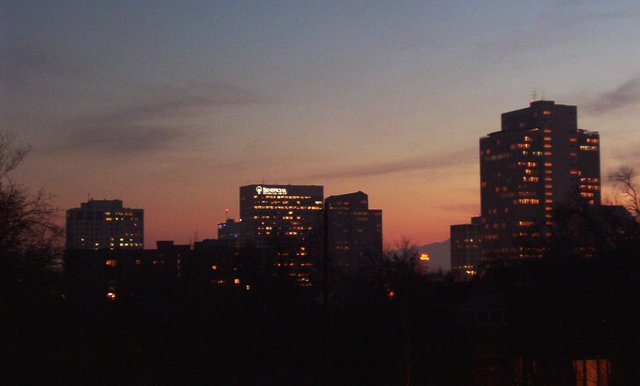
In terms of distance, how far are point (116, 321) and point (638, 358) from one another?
71.0ft

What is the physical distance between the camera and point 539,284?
4231 cm

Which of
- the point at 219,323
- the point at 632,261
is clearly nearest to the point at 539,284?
the point at 632,261

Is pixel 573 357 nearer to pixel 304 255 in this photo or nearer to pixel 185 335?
pixel 185 335

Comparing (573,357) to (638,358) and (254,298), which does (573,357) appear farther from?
(254,298)

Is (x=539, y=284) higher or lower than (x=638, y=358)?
higher

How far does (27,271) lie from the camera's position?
2522 cm

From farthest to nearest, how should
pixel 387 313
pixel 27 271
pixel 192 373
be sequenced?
pixel 387 313 < pixel 192 373 < pixel 27 271

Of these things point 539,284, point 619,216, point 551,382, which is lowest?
point 551,382

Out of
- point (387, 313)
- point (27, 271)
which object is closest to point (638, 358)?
Result: point (387, 313)

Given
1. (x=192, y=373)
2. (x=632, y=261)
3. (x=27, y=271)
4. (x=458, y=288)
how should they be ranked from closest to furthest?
(x=27, y=271) → (x=192, y=373) → (x=632, y=261) → (x=458, y=288)

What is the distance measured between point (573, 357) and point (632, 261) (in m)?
10.1

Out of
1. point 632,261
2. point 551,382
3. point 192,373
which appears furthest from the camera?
point 632,261

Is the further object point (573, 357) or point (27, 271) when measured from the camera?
point (573, 357)

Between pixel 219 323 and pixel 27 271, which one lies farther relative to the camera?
pixel 219 323
